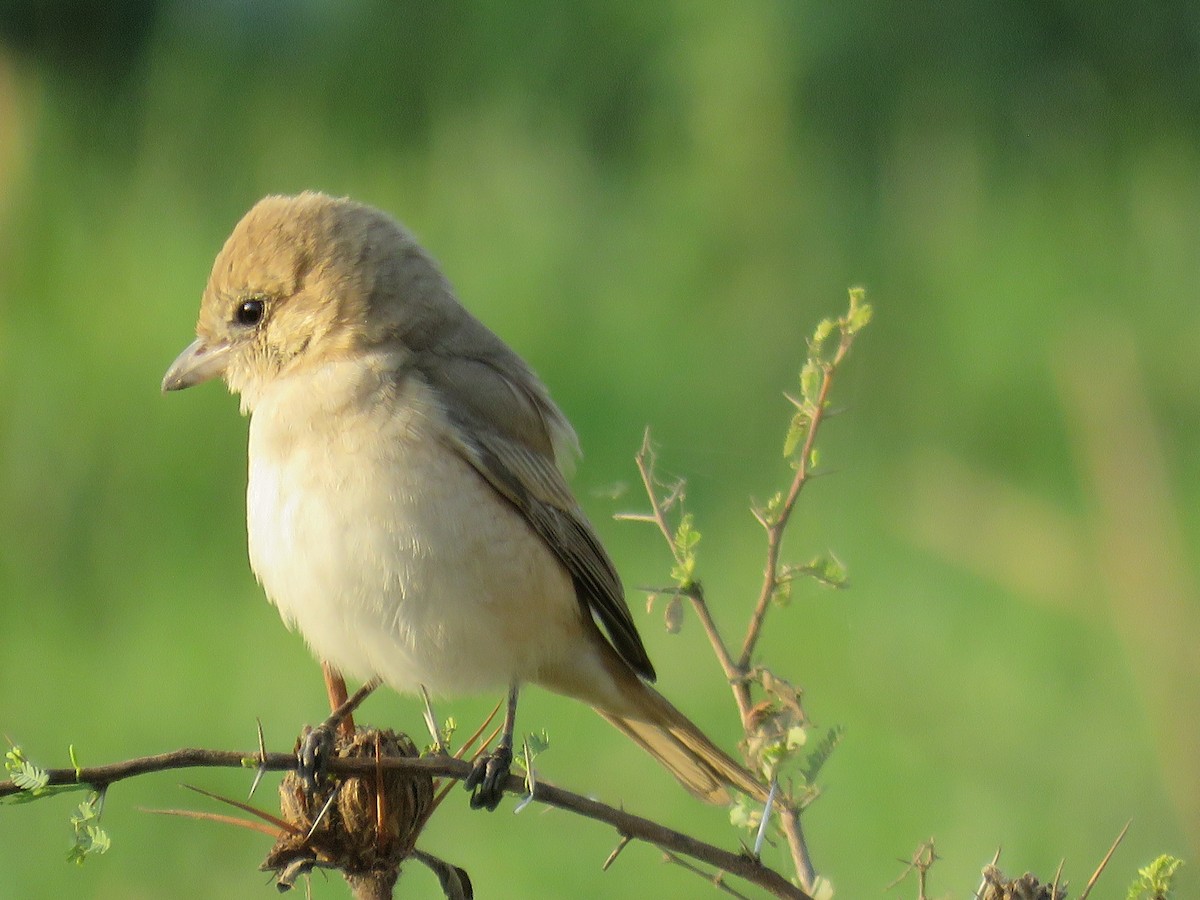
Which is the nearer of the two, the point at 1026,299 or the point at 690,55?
the point at 1026,299

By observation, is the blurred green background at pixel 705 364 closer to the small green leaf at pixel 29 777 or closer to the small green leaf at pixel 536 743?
the small green leaf at pixel 536 743

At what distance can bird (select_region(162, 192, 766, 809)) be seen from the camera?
2.42 meters

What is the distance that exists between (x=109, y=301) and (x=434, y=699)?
2475 mm

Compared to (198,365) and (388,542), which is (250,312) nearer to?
(198,365)

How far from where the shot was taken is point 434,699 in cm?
Answer: 285

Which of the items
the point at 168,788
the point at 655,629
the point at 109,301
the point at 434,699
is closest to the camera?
the point at 434,699

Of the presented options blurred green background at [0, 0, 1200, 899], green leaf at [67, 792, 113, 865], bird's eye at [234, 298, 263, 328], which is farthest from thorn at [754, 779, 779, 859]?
blurred green background at [0, 0, 1200, 899]

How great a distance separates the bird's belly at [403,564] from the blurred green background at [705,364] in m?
1.00

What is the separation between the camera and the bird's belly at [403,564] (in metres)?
2.40

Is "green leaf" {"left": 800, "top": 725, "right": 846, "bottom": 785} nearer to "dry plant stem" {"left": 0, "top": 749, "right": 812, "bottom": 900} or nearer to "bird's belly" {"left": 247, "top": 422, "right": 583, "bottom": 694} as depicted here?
"dry plant stem" {"left": 0, "top": 749, "right": 812, "bottom": 900}

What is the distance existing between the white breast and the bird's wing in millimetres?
29

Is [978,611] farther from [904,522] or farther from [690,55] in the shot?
[690,55]

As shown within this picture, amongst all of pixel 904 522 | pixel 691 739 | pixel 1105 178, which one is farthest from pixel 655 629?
pixel 1105 178

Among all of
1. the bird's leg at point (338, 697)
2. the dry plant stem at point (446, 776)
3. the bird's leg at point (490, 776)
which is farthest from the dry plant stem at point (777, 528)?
the bird's leg at point (490, 776)
